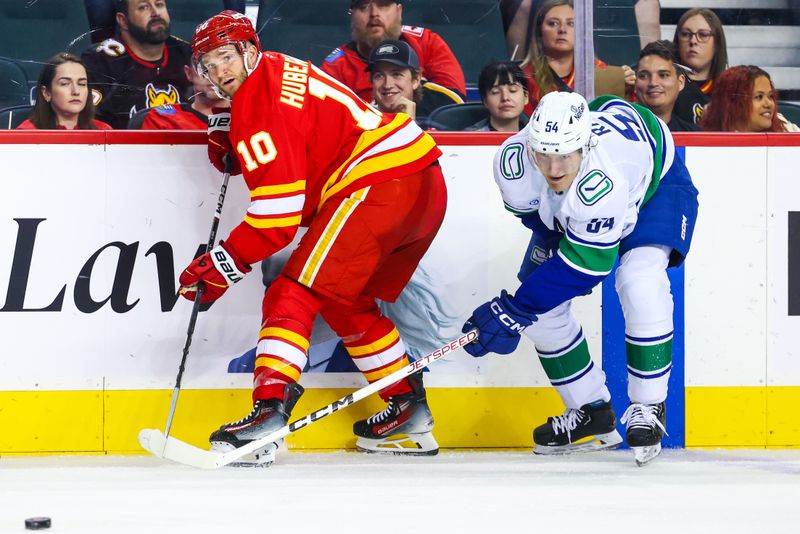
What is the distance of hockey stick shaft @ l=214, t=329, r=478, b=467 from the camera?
10.2 ft

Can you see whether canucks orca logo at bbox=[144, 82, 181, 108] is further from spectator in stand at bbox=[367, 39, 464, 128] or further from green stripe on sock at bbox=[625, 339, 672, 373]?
green stripe on sock at bbox=[625, 339, 672, 373]

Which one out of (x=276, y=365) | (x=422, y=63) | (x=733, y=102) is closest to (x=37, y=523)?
(x=276, y=365)

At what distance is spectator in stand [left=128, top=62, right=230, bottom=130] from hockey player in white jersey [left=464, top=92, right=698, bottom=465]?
3.18 ft

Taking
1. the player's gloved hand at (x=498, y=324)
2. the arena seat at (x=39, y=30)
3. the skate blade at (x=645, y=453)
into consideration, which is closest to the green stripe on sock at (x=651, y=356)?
the skate blade at (x=645, y=453)

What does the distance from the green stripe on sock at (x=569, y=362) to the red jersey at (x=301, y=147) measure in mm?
697

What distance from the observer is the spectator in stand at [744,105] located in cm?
370

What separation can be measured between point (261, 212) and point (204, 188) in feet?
1.69

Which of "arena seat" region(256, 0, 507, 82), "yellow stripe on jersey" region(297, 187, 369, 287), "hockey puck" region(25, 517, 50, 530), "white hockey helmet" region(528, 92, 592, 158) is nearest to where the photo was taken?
"hockey puck" region(25, 517, 50, 530)

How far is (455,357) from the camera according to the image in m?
3.61

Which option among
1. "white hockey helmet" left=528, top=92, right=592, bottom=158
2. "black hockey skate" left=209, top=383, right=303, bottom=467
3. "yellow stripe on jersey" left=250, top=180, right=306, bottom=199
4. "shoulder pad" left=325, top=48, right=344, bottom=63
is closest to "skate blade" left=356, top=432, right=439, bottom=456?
"black hockey skate" left=209, top=383, right=303, bottom=467

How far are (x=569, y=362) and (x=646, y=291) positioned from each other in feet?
1.12

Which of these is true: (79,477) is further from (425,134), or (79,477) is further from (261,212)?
(425,134)

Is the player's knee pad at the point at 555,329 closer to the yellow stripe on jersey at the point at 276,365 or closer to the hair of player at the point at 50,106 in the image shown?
the yellow stripe on jersey at the point at 276,365

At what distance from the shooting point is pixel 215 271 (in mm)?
3172
